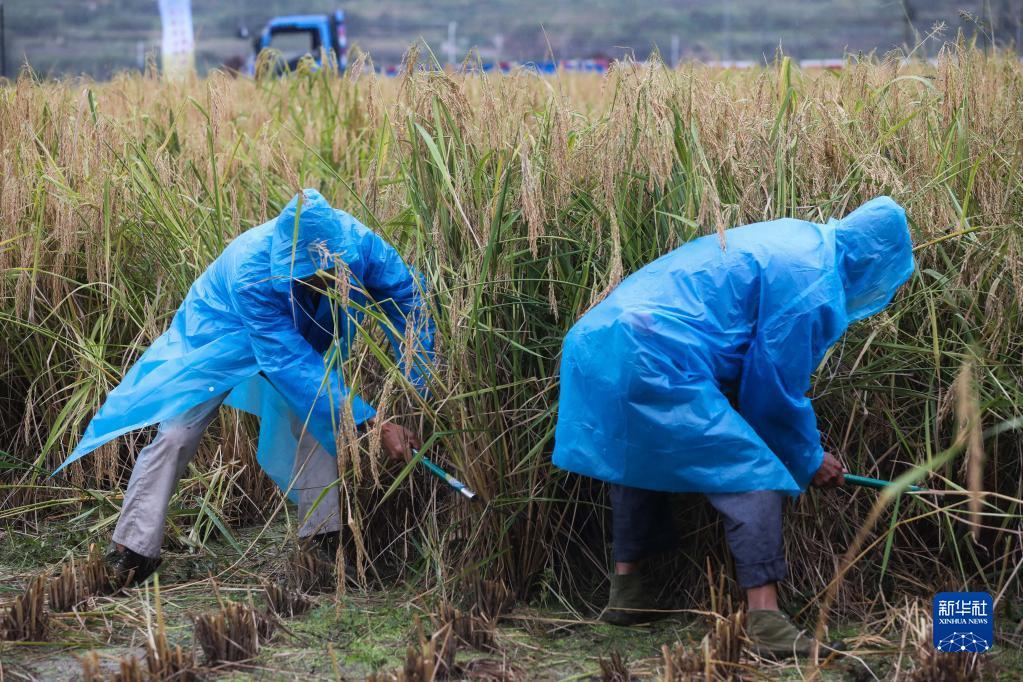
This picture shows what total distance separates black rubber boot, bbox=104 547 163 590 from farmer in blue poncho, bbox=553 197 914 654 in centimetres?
138

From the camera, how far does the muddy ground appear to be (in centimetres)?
269

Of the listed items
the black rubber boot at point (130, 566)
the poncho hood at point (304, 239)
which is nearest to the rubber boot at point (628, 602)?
the poncho hood at point (304, 239)

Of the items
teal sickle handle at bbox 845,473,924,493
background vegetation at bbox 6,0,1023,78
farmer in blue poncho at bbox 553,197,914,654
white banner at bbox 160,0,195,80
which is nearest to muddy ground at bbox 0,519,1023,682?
farmer in blue poncho at bbox 553,197,914,654

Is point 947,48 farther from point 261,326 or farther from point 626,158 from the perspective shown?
point 261,326

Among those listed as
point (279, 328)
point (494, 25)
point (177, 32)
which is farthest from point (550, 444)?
point (494, 25)

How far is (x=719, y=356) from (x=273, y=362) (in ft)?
4.08

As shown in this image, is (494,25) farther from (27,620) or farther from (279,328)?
(27,620)

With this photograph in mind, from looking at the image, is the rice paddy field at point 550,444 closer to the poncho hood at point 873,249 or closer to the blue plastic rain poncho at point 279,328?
the blue plastic rain poncho at point 279,328

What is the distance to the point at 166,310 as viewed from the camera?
13.4ft

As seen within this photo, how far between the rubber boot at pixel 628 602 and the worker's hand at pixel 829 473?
1.77ft

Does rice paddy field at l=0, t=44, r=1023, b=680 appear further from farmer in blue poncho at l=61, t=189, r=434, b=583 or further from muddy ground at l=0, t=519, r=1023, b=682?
farmer in blue poncho at l=61, t=189, r=434, b=583

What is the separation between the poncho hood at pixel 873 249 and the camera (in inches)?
110

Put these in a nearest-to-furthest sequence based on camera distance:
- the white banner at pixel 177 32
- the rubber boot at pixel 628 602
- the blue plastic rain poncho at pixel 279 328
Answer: the rubber boot at pixel 628 602 < the blue plastic rain poncho at pixel 279 328 < the white banner at pixel 177 32

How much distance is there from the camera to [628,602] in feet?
9.61
